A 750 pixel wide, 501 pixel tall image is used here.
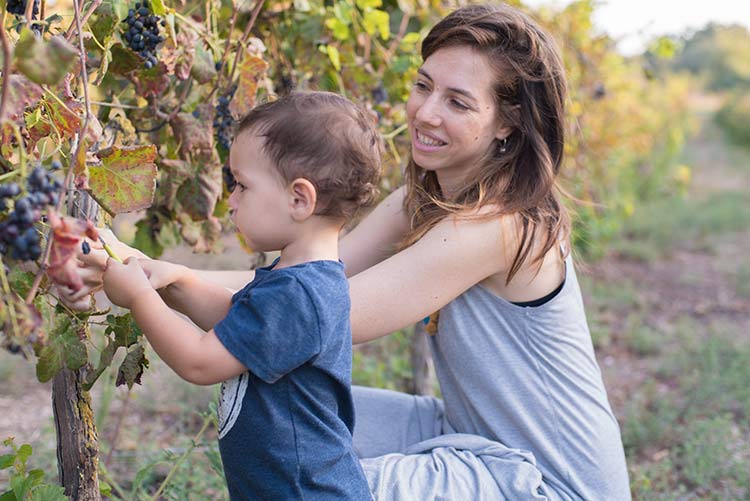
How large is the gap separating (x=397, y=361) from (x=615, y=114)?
14.2 ft

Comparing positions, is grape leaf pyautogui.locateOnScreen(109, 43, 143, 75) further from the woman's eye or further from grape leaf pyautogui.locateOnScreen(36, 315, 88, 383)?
the woman's eye

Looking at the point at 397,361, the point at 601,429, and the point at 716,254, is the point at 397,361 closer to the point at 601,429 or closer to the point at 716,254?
the point at 601,429

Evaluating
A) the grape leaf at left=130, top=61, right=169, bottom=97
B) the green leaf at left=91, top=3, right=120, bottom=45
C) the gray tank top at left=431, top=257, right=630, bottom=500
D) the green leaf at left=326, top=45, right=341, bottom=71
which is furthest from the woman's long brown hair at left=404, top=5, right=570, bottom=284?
the green leaf at left=91, top=3, right=120, bottom=45

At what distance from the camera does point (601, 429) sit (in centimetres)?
188

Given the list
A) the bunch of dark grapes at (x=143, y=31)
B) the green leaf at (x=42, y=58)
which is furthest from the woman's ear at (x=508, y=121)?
the green leaf at (x=42, y=58)

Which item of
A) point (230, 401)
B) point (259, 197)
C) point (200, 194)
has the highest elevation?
point (259, 197)

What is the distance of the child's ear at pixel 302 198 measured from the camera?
1341 mm

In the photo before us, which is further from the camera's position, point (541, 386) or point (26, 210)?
point (541, 386)

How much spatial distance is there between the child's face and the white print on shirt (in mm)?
229

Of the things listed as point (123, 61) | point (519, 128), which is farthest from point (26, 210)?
point (519, 128)

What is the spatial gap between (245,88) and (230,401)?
0.82 meters

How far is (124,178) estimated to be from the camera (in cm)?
135

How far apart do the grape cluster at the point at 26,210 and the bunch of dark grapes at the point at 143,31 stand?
0.60 metres

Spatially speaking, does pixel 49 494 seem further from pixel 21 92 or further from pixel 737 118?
pixel 737 118
